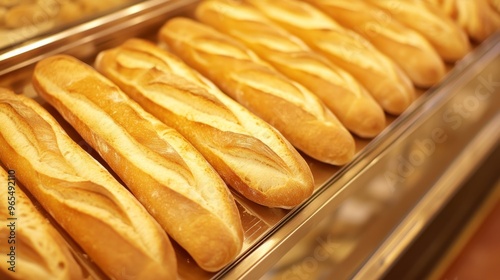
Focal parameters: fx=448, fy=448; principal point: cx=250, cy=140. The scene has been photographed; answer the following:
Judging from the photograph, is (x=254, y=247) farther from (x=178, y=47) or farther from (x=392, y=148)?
(x=178, y=47)

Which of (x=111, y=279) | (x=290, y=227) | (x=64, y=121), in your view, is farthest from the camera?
(x=64, y=121)

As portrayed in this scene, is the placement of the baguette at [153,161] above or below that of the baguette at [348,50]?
below

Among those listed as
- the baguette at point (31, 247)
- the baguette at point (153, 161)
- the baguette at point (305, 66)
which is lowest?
the baguette at point (31, 247)

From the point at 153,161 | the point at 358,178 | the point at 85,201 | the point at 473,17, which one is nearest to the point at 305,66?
the point at 358,178

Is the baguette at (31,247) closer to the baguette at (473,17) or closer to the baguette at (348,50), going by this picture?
the baguette at (348,50)

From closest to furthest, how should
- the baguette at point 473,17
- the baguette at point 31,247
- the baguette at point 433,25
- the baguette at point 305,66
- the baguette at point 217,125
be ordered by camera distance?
the baguette at point 31,247 → the baguette at point 217,125 → the baguette at point 305,66 → the baguette at point 433,25 → the baguette at point 473,17

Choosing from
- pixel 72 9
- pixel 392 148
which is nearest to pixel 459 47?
pixel 392 148

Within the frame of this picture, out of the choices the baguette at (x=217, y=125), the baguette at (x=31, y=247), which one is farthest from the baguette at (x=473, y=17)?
the baguette at (x=31, y=247)
